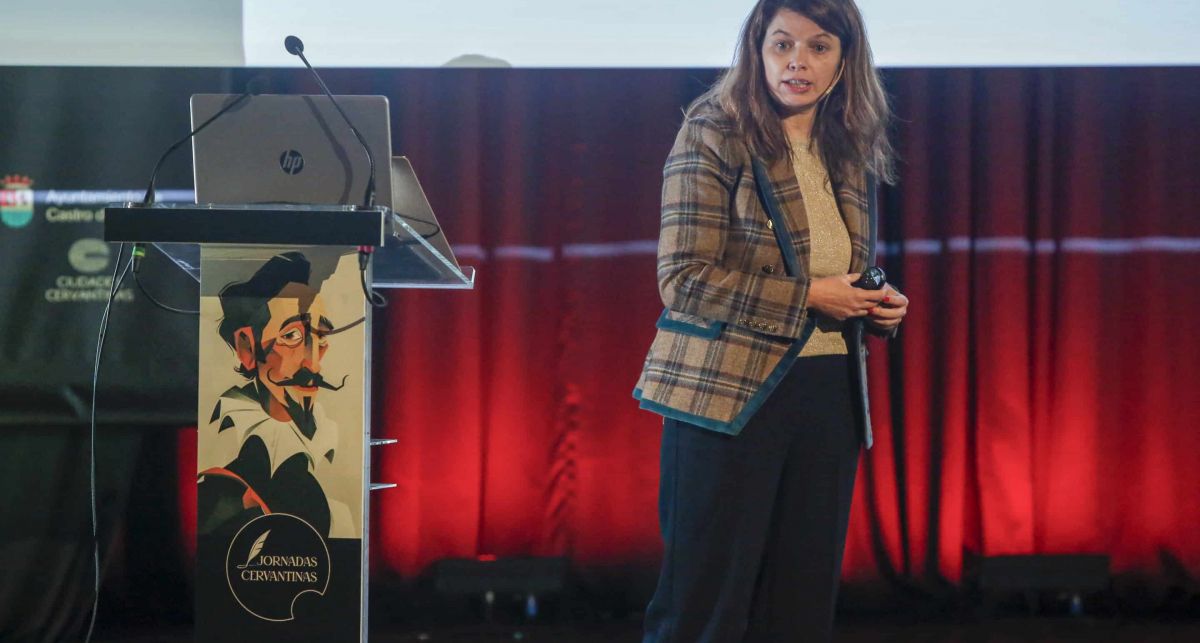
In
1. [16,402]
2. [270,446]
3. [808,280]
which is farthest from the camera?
[16,402]

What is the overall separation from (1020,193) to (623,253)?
121 centimetres

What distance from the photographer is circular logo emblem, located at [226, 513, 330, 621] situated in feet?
4.25

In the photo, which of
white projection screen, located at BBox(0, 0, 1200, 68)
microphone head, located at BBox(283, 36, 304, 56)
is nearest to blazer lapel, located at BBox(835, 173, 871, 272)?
microphone head, located at BBox(283, 36, 304, 56)

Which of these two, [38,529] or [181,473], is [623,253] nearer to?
[181,473]

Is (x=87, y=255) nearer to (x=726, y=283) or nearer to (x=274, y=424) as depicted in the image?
(x=274, y=424)

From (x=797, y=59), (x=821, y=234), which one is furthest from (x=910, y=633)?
(x=797, y=59)

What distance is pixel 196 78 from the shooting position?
2947mm

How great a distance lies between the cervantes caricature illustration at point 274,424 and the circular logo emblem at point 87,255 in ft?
6.23

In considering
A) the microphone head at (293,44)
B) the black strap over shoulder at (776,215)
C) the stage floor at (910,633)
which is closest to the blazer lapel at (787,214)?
the black strap over shoulder at (776,215)

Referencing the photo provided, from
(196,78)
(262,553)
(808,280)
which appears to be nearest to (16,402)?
(196,78)

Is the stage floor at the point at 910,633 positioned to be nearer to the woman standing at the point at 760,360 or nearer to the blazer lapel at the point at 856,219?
the woman standing at the point at 760,360

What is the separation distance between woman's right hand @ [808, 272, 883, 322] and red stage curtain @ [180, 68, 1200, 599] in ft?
5.25

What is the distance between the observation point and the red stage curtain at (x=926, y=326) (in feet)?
9.93

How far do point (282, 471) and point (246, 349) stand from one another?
0.54ft
